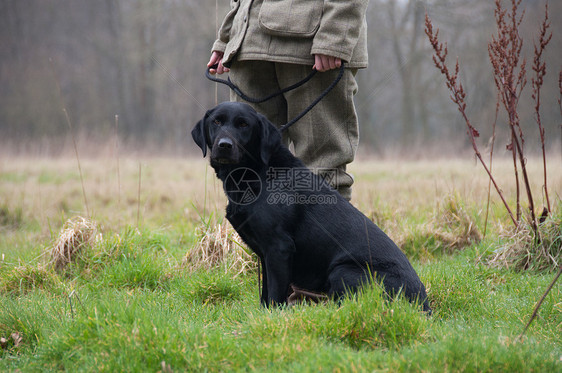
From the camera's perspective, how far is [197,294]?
2785 mm

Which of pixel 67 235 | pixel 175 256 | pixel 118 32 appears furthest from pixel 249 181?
pixel 118 32

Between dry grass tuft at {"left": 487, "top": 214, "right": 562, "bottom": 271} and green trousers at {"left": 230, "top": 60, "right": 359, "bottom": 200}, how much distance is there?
126cm

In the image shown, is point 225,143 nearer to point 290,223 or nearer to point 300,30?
point 290,223

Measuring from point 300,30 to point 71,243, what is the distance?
7.13 feet

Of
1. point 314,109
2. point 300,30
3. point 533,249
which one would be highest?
point 300,30

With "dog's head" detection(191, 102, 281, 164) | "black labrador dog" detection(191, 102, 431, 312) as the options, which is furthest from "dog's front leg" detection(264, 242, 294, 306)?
"dog's head" detection(191, 102, 281, 164)

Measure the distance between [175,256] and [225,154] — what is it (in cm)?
138

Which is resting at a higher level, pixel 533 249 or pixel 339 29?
pixel 339 29

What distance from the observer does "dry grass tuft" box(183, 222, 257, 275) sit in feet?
10.4

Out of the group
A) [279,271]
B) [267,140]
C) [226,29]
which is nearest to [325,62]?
[267,140]

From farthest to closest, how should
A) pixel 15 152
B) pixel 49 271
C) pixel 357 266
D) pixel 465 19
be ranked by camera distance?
pixel 465 19, pixel 15 152, pixel 49 271, pixel 357 266

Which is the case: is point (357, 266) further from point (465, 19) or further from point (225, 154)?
point (465, 19)

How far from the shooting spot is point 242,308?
251cm

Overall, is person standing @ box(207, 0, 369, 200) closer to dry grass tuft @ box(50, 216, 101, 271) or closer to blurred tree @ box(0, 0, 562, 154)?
dry grass tuft @ box(50, 216, 101, 271)
